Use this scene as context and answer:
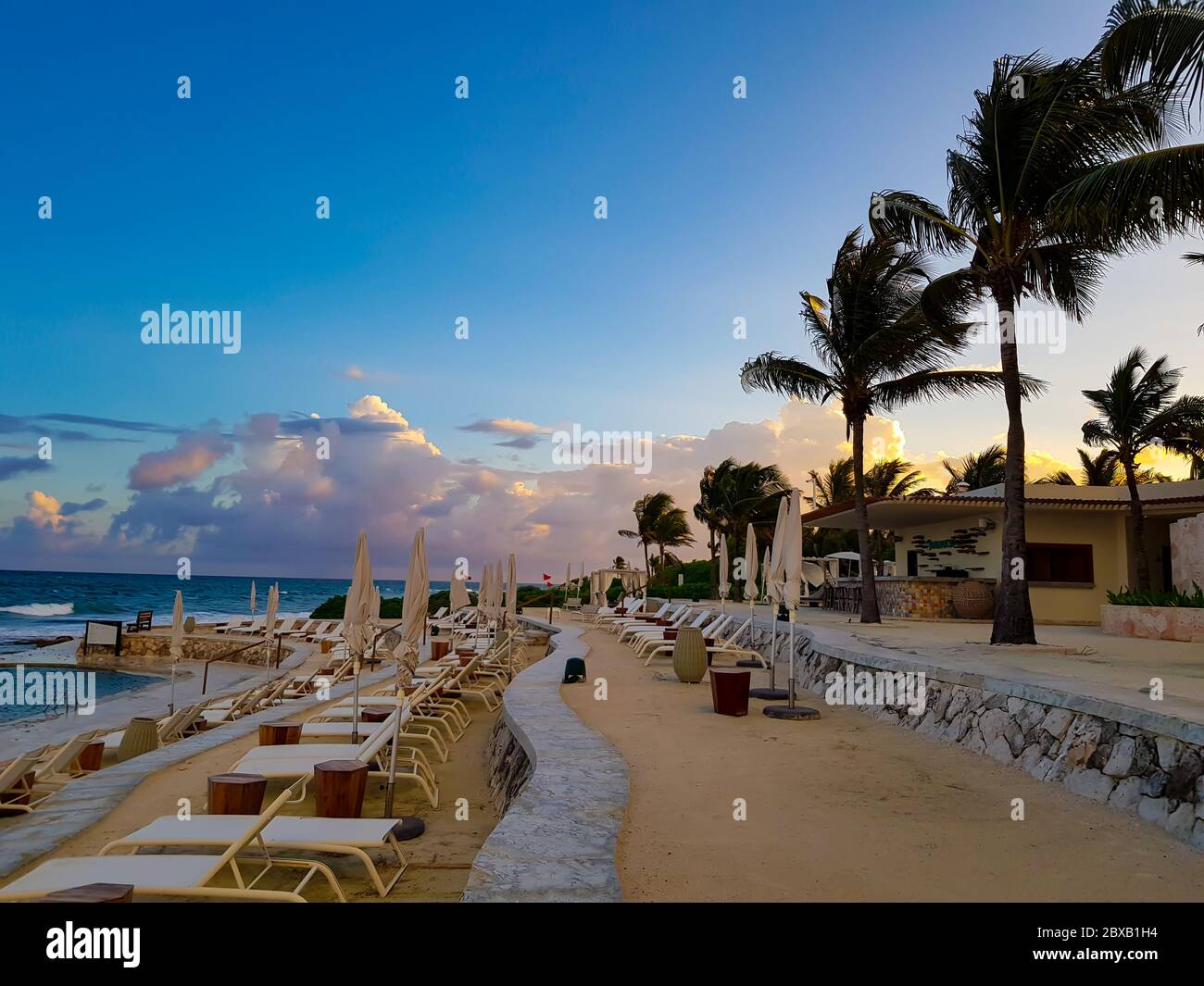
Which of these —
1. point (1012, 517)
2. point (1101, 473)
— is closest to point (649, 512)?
point (1101, 473)

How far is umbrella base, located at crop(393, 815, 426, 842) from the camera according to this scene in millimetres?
5316

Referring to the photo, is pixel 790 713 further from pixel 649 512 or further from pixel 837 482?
pixel 649 512

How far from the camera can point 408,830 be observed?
542 cm

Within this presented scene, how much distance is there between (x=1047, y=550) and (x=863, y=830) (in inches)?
713

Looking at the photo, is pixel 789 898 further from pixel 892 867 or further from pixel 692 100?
pixel 692 100

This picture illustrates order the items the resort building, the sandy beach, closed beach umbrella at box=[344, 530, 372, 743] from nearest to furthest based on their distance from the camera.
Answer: the sandy beach, closed beach umbrella at box=[344, 530, 372, 743], the resort building

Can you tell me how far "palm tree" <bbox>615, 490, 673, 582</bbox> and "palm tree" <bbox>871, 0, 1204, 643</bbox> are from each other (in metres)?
37.0

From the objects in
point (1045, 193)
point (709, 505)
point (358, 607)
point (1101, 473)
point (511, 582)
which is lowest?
point (511, 582)

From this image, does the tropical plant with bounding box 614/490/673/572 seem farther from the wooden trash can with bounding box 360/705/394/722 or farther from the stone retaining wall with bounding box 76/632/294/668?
the wooden trash can with bounding box 360/705/394/722

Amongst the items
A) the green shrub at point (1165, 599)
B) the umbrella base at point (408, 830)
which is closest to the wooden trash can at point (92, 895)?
the umbrella base at point (408, 830)

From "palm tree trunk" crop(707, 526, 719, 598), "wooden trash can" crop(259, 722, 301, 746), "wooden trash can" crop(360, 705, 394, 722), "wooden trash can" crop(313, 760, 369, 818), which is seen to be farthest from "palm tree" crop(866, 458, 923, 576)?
"wooden trash can" crop(313, 760, 369, 818)

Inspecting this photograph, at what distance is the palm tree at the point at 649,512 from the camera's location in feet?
163

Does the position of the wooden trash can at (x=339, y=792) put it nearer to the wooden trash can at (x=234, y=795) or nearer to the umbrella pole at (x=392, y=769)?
the umbrella pole at (x=392, y=769)

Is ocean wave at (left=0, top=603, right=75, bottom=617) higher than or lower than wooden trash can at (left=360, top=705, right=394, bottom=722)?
lower
